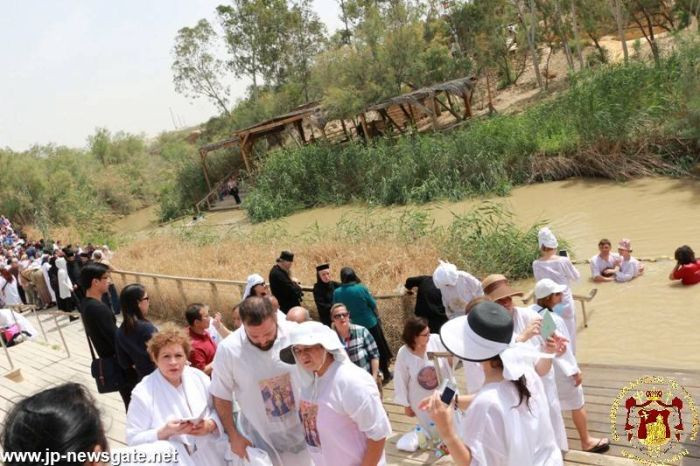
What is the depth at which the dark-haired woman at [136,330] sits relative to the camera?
360 cm

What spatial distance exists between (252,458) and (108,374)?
1.52 meters

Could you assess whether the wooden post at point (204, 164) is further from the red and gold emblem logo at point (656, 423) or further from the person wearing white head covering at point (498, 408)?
the person wearing white head covering at point (498, 408)

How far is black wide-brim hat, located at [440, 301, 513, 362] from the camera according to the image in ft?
7.36

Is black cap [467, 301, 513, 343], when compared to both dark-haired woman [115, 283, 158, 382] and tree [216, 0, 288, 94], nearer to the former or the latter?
dark-haired woman [115, 283, 158, 382]

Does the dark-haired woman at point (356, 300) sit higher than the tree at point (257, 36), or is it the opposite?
the tree at point (257, 36)

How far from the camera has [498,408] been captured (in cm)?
220

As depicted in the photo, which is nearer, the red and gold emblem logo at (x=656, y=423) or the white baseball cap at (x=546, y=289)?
the red and gold emblem logo at (x=656, y=423)

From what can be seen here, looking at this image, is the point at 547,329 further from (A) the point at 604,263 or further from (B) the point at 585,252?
(B) the point at 585,252

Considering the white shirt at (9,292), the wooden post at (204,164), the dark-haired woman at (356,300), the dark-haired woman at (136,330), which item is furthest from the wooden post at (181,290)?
the wooden post at (204,164)

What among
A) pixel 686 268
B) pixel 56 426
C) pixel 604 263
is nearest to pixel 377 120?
pixel 604 263

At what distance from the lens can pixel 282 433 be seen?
3.00 metres

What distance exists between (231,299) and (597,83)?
12214mm

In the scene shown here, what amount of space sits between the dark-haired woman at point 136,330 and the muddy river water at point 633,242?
15.4 ft

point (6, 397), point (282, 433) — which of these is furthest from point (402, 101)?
point (282, 433)
